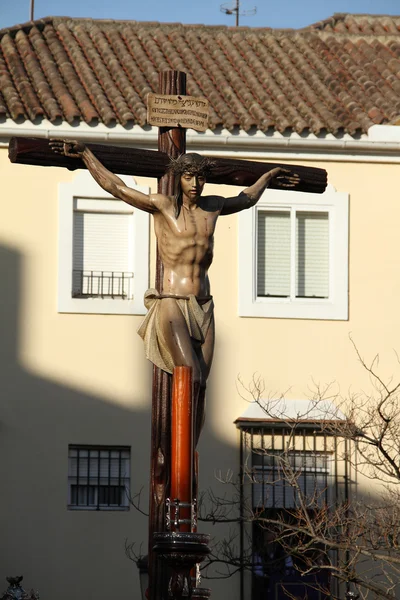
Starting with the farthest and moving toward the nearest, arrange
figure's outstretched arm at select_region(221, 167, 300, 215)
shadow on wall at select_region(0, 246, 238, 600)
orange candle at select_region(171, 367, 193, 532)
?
shadow on wall at select_region(0, 246, 238, 600), figure's outstretched arm at select_region(221, 167, 300, 215), orange candle at select_region(171, 367, 193, 532)

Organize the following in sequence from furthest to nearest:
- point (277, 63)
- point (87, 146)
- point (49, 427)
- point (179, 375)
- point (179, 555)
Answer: point (277, 63) → point (49, 427) → point (87, 146) → point (179, 375) → point (179, 555)

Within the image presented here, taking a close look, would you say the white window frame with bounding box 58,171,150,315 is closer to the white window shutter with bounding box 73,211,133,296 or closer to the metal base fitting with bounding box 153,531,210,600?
the white window shutter with bounding box 73,211,133,296

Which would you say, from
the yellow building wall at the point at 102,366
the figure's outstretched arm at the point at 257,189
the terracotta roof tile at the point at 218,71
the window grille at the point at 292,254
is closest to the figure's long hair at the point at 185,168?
the figure's outstretched arm at the point at 257,189

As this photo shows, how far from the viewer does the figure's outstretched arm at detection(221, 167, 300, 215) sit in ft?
39.0

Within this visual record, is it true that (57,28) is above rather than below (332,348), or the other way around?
above

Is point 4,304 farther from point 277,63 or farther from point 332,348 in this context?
point 277,63

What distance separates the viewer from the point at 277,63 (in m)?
24.4

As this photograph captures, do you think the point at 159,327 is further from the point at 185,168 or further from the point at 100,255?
the point at 100,255

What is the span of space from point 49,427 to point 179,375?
1065cm

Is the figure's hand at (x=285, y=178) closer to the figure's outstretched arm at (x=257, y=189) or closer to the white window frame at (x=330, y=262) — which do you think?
the figure's outstretched arm at (x=257, y=189)

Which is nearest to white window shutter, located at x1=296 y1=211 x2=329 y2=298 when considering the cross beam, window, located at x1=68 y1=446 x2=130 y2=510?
window, located at x1=68 y1=446 x2=130 y2=510

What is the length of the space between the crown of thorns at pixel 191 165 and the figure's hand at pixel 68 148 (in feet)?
2.17

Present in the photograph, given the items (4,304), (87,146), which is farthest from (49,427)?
(87,146)

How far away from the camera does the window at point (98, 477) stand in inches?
840
